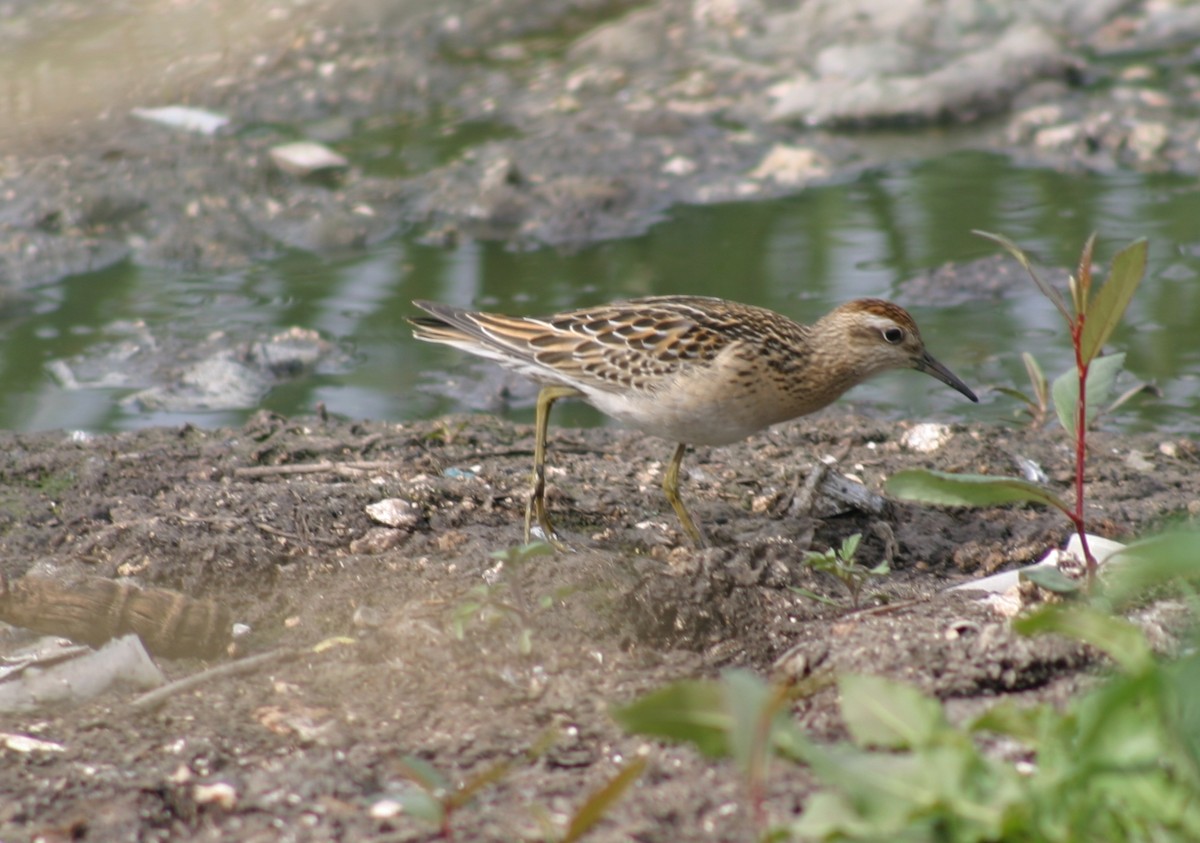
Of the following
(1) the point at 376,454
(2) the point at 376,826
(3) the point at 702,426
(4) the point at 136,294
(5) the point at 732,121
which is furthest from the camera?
(5) the point at 732,121

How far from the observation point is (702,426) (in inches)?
216

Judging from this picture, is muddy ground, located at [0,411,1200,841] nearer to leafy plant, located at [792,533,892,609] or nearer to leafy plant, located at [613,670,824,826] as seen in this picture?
leafy plant, located at [792,533,892,609]

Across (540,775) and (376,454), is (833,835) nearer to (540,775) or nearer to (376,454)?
(540,775)

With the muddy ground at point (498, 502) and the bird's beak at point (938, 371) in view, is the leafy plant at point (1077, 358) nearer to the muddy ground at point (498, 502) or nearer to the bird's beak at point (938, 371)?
the muddy ground at point (498, 502)

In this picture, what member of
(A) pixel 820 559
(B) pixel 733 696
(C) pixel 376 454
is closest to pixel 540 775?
(B) pixel 733 696

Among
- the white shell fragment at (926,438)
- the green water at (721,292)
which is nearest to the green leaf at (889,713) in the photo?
the white shell fragment at (926,438)

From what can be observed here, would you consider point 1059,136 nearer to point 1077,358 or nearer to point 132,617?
point 1077,358

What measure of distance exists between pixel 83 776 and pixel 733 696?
6.11 ft

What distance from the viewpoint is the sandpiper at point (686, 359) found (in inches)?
217

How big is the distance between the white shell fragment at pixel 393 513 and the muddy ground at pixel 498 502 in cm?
3

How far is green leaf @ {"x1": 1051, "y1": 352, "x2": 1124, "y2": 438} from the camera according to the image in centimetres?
457

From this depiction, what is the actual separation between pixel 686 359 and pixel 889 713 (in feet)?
9.01

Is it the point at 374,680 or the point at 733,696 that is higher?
the point at 733,696

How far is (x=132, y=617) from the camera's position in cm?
457
